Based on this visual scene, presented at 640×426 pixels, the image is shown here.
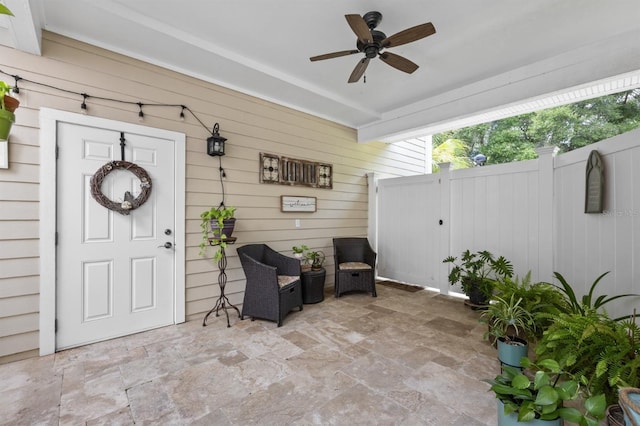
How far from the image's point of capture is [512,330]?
2488mm

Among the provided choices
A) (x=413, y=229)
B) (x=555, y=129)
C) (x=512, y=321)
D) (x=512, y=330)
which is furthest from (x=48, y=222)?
(x=555, y=129)

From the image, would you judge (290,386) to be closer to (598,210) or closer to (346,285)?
(346,285)

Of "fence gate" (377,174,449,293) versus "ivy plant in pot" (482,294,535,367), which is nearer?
"ivy plant in pot" (482,294,535,367)

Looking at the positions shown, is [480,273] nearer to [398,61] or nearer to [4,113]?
[398,61]

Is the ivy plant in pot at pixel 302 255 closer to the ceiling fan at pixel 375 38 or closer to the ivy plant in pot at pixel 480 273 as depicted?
the ivy plant in pot at pixel 480 273

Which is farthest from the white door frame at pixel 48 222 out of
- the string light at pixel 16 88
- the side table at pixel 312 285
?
the side table at pixel 312 285

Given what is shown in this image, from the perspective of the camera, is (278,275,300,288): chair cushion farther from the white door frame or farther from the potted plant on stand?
the potted plant on stand

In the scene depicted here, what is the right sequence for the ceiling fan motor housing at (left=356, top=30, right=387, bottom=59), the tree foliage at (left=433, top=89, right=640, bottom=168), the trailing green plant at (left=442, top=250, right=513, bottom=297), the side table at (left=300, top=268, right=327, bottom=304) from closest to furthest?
1. the ceiling fan motor housing at (left=356, top=30, right=387, bottom=59)
2. the trailing green plant at (left=442, top=250, right=513, bottom=297)
3. the side table at (left=300, top=268, right=327, bottom=304)
4. the tree foliage at (left=433, top=89, right=640, bottom=168)

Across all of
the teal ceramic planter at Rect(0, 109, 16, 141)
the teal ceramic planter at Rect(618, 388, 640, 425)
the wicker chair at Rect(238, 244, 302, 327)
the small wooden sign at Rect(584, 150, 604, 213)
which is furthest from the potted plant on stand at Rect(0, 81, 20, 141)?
the small wooden sign at Rect(584, 150, 604, 213)

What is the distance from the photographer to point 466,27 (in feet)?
9.02

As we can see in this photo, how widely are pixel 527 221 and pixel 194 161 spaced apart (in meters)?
4.29

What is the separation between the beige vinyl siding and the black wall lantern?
0.39 ft

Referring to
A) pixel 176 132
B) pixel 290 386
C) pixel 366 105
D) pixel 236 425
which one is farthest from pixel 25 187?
pixel 366 105

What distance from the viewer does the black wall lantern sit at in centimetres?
Answer: 340
